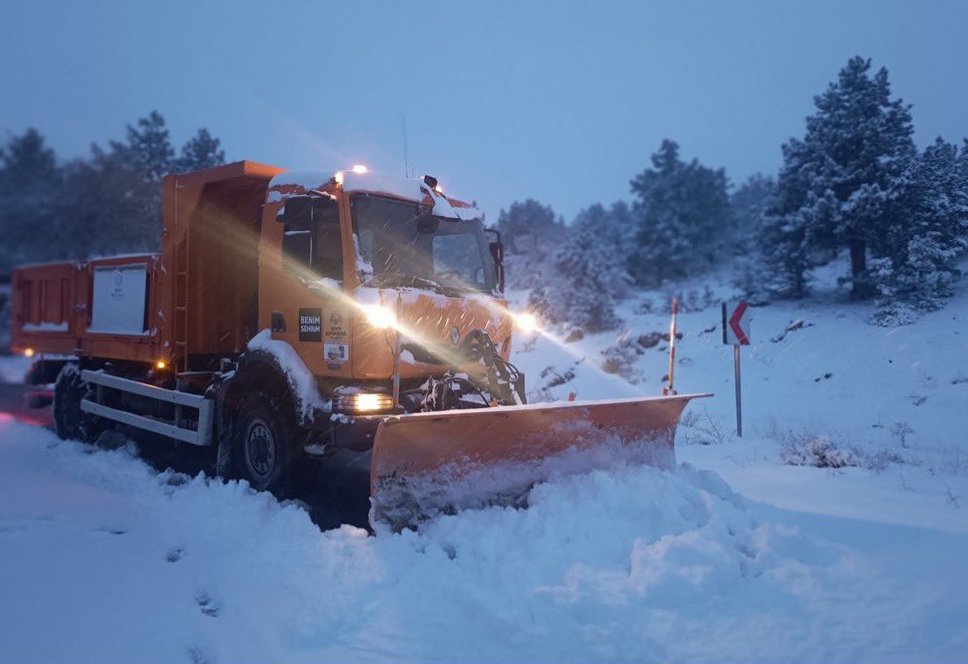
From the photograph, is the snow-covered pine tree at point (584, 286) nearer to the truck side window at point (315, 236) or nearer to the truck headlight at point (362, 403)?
the truck side window at point (315, 236)

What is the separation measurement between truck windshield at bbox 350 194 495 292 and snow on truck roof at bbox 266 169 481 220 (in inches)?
3.0

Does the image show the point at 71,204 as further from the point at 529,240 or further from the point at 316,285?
the point at 529,240

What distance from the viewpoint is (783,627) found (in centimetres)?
363

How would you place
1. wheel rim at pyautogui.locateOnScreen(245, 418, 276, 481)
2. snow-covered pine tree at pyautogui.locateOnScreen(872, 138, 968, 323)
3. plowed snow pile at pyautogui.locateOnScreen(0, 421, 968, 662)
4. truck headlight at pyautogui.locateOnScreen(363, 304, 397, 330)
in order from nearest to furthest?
plowed snow pile at pyautogui.locateOnScreen(0, 421, 968, 662) → truck headlight at pyautogui.locateOnScreen(363, 304, 397, 330) → wheel rim at pyautogui.locateOnScreen(245, 418, 276, 481) → snow-covered pine tree at pyautogui.locateOnScreen(872, 138, 968, 323)

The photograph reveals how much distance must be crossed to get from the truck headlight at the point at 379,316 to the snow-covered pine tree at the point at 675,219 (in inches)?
1208

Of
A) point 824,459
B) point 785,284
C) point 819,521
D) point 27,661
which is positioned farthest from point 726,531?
point 785,284

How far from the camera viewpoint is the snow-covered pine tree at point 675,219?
35.0m

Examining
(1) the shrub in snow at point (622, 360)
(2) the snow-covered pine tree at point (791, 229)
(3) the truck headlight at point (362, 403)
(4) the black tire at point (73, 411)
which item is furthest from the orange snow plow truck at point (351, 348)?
(2) the snow-covered pine tree at point (791, 229)

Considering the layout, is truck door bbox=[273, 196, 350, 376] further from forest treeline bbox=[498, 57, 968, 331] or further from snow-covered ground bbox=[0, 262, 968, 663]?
forest treeline bbox=[498, 57, 968, 331]

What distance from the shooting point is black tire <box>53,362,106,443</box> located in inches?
363

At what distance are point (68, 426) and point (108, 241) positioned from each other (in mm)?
2662

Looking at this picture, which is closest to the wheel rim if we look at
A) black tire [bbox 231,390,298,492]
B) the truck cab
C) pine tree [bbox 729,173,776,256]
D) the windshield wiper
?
black tire [bbox 231,390,298,492]

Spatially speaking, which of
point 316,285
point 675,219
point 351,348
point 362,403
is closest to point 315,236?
point 316,285

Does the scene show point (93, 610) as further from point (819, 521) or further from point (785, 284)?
point (785, 284)
